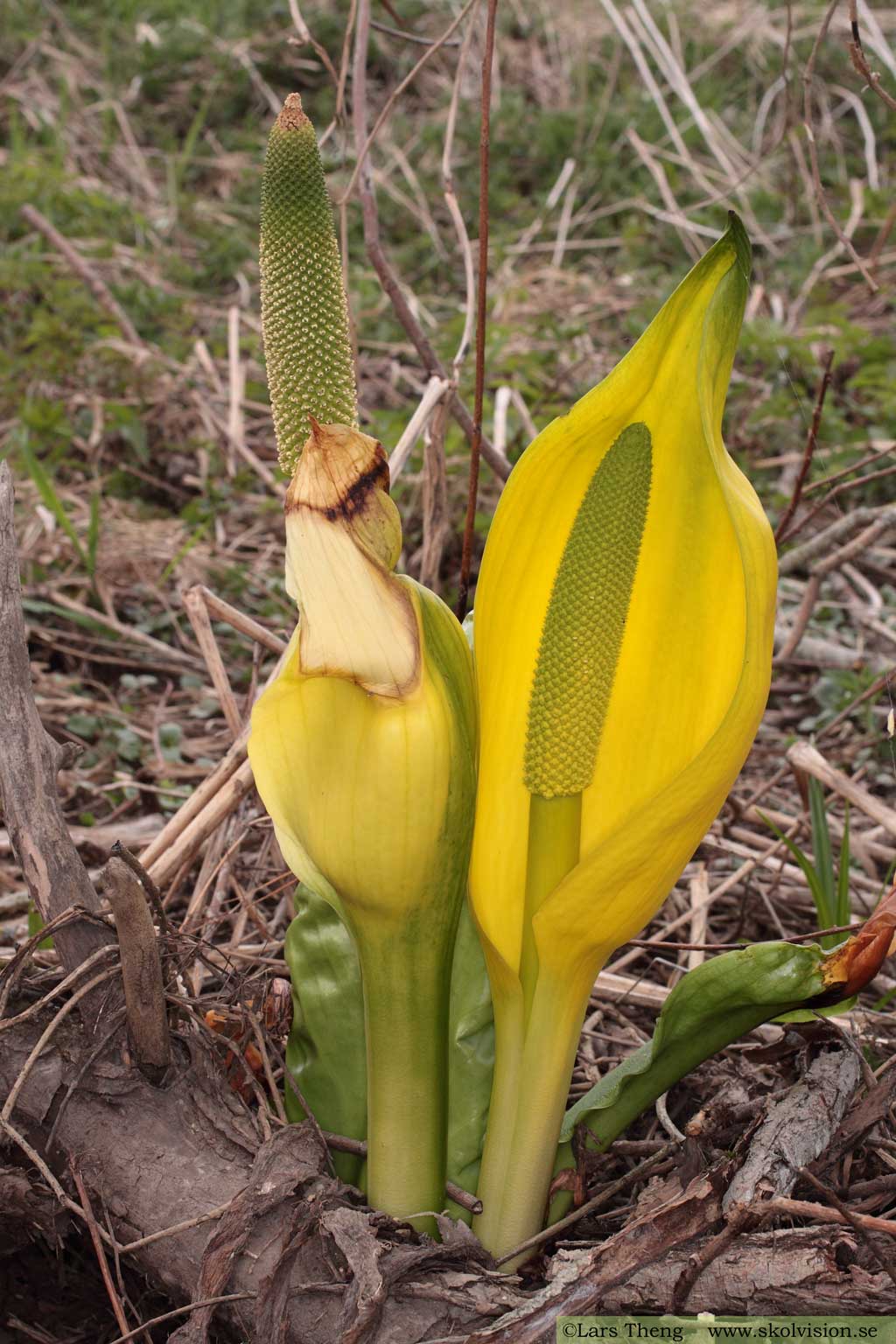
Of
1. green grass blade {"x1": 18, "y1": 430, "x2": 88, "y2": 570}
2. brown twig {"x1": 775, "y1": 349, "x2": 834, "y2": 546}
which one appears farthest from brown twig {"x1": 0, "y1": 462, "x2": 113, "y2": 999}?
green grass blade {"x1": 18, "y1": 430, "x2": 88, "y2": 570}

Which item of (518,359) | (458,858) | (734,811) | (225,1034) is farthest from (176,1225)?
(518,359)

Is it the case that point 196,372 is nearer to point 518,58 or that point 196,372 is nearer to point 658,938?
point 658,938

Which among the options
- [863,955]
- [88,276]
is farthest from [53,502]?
[863,955]

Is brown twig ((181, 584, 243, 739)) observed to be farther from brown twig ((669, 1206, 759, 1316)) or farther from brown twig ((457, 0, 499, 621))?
brown twig ((669, 1206, 759, 1316))

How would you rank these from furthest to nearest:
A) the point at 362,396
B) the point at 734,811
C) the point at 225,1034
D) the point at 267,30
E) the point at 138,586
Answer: the point at 267,30 < the point at 362,396 < the point at 138,586 < the point at 734,811 < the point at 225,1034

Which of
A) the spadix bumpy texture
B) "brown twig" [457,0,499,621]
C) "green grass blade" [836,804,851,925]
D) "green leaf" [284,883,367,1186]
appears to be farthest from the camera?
"green grass blade" [836,804,851,925]

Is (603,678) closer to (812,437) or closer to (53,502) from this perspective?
(812,437)
